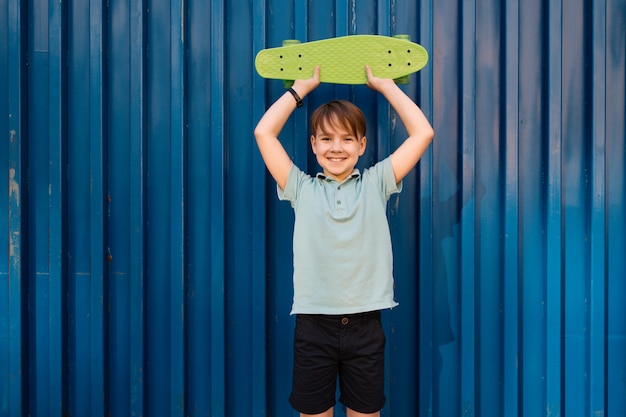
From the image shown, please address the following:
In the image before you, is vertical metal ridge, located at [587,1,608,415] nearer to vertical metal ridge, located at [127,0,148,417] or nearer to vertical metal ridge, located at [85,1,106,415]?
vertical metal ridge, located at [127,0,148,417]

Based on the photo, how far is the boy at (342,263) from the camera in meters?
1.91

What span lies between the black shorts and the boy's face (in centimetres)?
60

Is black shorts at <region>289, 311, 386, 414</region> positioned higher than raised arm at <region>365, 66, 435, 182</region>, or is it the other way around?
raised arm at <region>365, 66, 435, 182</region>

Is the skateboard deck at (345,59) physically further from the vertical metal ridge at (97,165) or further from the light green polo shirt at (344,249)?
the vertical metal ridge at (97,165)

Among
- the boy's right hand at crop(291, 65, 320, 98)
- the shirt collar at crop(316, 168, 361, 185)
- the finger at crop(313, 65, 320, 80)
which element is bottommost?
the shirt collar at crop(316, 168, 361, 185)

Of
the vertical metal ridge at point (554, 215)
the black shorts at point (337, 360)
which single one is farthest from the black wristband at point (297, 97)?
the vertical metal ridge at point (554, 215)

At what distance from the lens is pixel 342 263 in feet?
6.25

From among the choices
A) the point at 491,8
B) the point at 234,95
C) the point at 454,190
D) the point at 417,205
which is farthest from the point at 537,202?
the point at 234,95

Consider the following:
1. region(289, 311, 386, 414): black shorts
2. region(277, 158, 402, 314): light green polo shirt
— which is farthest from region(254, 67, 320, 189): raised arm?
region(289, 311, 386, 414): black shorts

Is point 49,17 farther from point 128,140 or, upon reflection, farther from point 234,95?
point 234,95

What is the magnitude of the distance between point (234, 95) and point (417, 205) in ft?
3.39

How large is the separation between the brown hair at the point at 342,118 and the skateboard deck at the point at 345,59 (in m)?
→ 0.17

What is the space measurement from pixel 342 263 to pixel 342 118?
1.93 ft

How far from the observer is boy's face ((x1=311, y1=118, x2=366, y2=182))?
1.99 metres
